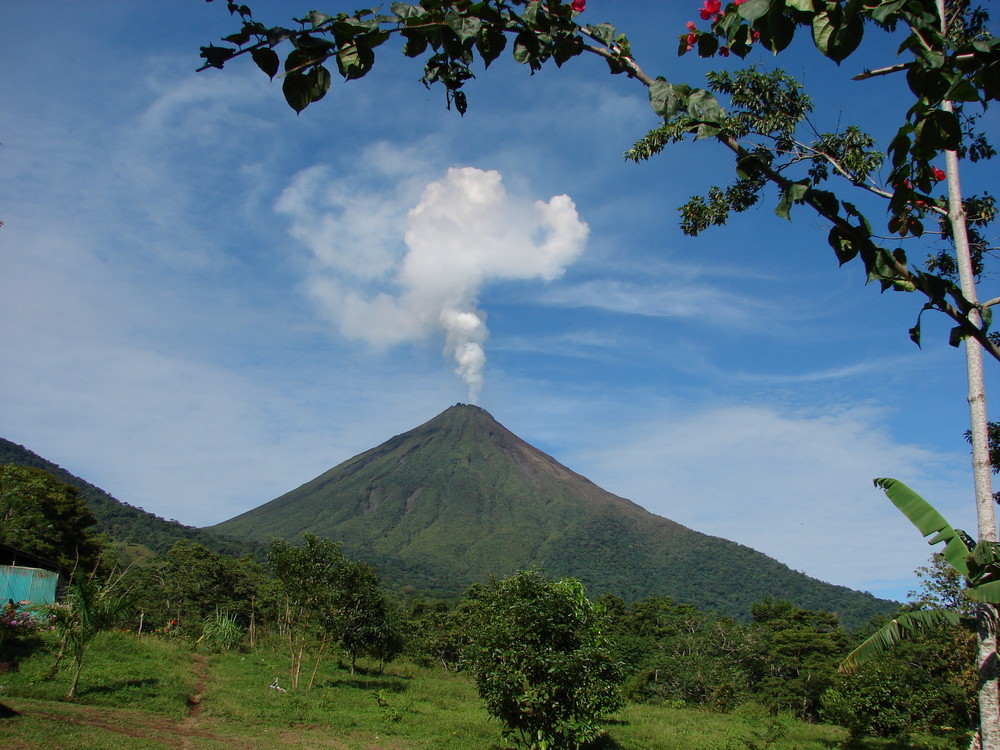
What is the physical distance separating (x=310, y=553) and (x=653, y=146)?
15.8 meters

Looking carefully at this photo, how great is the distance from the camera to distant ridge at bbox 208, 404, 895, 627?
126000 millimetres

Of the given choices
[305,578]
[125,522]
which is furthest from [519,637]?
[125,522]

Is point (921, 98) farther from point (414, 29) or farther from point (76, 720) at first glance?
point (76, 720)

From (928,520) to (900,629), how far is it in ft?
4.71

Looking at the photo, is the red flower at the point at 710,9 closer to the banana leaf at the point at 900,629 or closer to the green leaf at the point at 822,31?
the green leaf at the point at 822,31

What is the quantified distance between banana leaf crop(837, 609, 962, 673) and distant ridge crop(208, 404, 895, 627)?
98431 mm

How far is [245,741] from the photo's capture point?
10.9 m

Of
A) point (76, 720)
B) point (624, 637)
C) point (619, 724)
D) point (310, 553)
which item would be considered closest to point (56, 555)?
point (310, 553)

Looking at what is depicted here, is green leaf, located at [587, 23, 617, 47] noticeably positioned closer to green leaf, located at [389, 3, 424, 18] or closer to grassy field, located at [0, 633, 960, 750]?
green leaf, located at [389, 3, 424, 18]

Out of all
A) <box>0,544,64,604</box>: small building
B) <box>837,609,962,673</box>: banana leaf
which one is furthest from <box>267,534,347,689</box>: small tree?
<box>837,609,962,673</box>: banana leaf

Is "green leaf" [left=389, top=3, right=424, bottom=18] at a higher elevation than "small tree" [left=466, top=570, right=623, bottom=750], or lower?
higher

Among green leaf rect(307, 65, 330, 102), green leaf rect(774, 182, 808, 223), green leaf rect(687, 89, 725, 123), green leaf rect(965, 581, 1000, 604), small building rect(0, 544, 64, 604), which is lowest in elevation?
small building rect(0, 544, 64, 604)

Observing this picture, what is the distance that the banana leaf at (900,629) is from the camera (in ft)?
21.6

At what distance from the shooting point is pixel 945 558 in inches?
235
